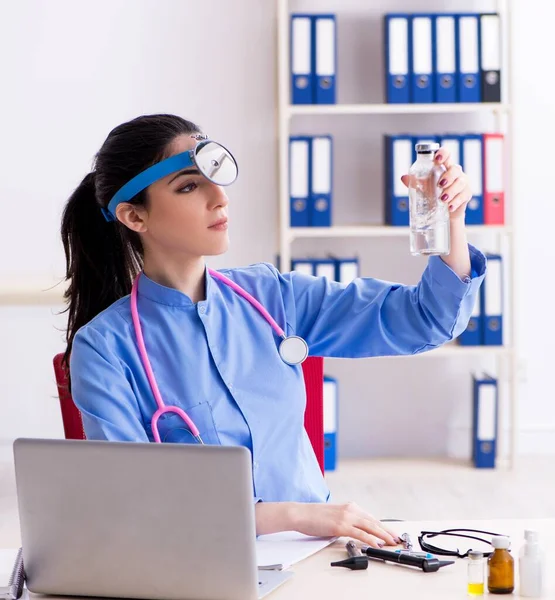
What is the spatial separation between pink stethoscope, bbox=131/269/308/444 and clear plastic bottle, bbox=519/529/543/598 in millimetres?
547

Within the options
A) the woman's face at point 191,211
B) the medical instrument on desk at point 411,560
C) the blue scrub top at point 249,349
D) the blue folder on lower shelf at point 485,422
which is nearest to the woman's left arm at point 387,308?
the blue scrub top at point 249,349

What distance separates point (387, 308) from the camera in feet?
5.97

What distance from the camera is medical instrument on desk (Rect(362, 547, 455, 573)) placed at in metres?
1.34

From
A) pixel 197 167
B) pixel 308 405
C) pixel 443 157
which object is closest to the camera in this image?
pixel 443 157

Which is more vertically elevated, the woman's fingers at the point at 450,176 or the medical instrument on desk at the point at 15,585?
the woman's fingers at the point at 450,176

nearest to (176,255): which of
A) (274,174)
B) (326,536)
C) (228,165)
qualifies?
(228,165)

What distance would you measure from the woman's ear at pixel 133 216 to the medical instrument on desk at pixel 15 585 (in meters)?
0.65

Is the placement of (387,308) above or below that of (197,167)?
below

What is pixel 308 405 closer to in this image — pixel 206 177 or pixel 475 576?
pixel 206 177

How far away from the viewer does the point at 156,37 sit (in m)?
3.92

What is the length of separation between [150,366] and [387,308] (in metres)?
0.46

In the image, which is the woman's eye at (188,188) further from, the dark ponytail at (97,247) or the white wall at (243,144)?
the white wall at (243,144)

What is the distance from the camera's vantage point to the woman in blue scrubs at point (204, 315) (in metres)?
1.62

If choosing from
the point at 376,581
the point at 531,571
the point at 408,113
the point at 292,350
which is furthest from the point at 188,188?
the point at 408,113
